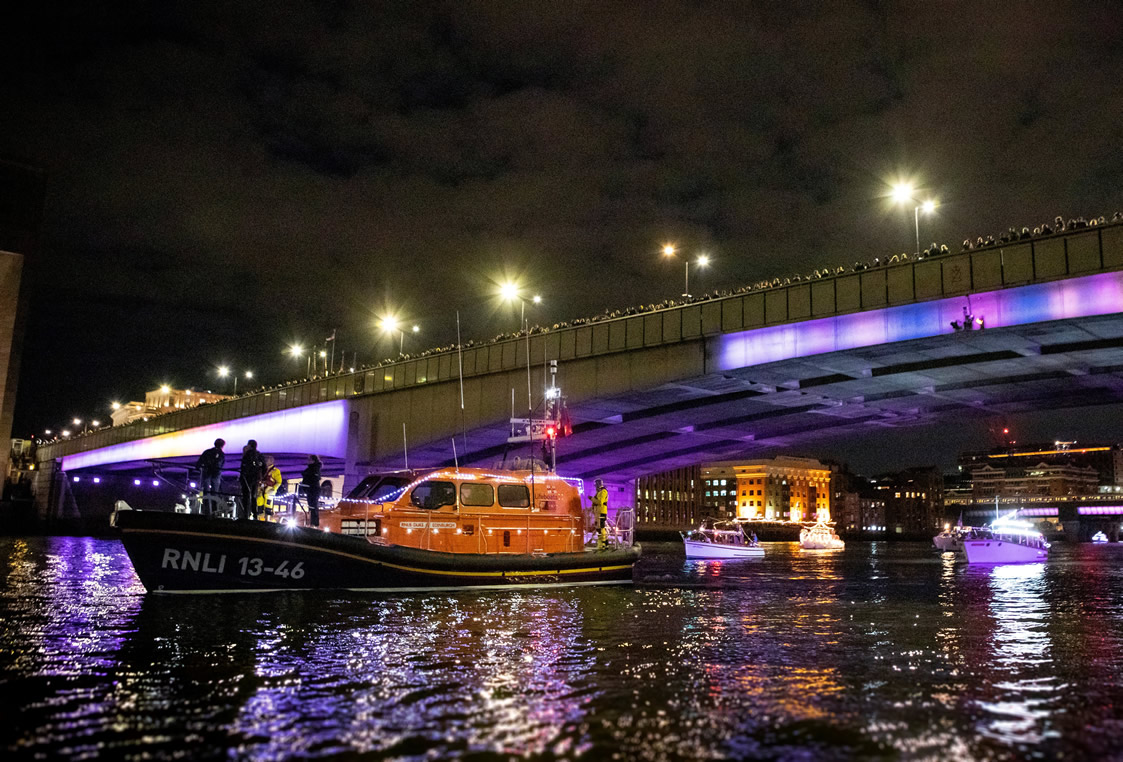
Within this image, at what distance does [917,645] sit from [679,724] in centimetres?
680

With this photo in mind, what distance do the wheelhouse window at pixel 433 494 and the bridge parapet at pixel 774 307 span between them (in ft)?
65.0

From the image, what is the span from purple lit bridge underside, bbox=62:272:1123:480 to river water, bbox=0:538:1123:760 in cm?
1538

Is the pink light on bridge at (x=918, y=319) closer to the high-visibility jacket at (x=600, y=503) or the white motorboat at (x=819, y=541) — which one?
the high-visibility jacket at (x=600, y=503)

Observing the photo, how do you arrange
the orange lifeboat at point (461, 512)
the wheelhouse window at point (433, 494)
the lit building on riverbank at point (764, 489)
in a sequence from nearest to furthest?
the orange lifeboat at point (461, 512) → the wheelhouse window at point (433, 494) → the lit building on riverbank at point (764, 489)

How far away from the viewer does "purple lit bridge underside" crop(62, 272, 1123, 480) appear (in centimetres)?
3100

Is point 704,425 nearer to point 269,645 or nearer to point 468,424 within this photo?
point 468,424

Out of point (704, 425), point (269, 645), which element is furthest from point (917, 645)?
point (704, 425)

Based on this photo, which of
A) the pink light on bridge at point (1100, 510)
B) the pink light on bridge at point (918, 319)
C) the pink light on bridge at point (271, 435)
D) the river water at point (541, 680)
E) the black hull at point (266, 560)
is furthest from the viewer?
the pink light on bridge at point (1100, 510)

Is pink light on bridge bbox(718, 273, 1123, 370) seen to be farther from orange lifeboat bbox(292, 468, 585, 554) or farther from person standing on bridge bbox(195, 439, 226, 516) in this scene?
person standing on bridge bbox(195, 439, 226, 516)

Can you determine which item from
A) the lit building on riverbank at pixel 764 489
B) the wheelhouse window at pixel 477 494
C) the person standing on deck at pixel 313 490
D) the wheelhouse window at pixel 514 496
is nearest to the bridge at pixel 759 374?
the wheelhouse window at pixel 514 496

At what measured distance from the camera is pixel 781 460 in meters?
186

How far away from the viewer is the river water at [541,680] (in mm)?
6707

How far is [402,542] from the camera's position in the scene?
1905cm

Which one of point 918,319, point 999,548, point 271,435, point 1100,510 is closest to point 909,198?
point 918,319
